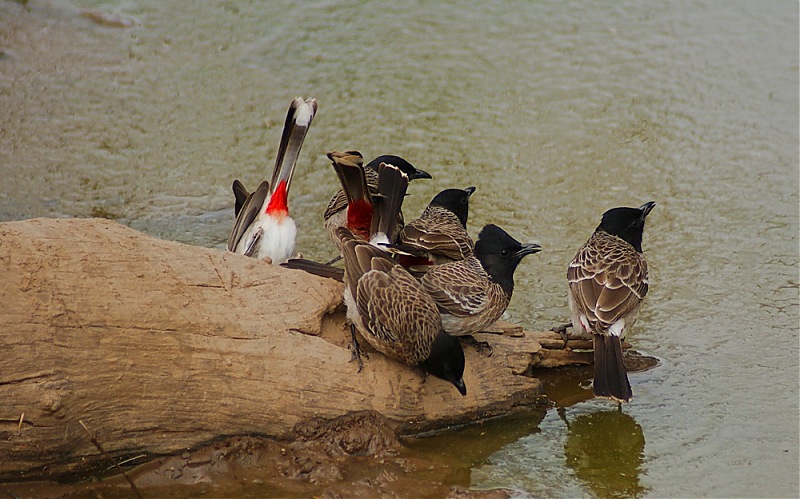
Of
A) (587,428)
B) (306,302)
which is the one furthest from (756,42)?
(306,302)

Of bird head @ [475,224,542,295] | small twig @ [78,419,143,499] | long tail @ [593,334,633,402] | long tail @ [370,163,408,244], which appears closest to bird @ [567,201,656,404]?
long tail @ [593,334,633,402]

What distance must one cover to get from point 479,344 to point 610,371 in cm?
69

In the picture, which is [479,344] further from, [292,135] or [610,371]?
[292,135]

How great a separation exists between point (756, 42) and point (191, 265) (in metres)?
→ 6.95

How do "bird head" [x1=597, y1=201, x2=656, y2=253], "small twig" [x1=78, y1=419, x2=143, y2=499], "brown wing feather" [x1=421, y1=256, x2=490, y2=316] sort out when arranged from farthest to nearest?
"bird head" [x1=597, y1=201, x2=656, y2=253] < "brown wing feather" [x1=421, y1=256, x2=490, y2=316] < "small twig" [x1=78, y1=419, x2=143, y2=499]

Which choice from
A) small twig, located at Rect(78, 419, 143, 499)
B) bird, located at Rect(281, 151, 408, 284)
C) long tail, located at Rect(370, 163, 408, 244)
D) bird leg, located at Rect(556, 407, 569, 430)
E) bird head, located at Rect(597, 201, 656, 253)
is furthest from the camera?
bird head, located at Rect(597, 201, 656, 253)

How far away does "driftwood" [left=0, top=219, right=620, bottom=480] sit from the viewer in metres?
4.04

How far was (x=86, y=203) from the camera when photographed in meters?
7.21

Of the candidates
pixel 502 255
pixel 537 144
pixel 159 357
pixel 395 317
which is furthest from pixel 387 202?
pixel 537 144

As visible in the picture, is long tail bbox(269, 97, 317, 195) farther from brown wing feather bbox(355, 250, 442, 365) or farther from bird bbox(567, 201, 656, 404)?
bird bbox(567, 201, 656, 404)

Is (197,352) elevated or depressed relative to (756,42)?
depressed

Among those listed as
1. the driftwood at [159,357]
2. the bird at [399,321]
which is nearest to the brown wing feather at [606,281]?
the driftwood at [159,357]

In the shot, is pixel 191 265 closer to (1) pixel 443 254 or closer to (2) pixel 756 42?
(1) pixel 443 254

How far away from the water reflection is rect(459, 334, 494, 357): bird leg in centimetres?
57
